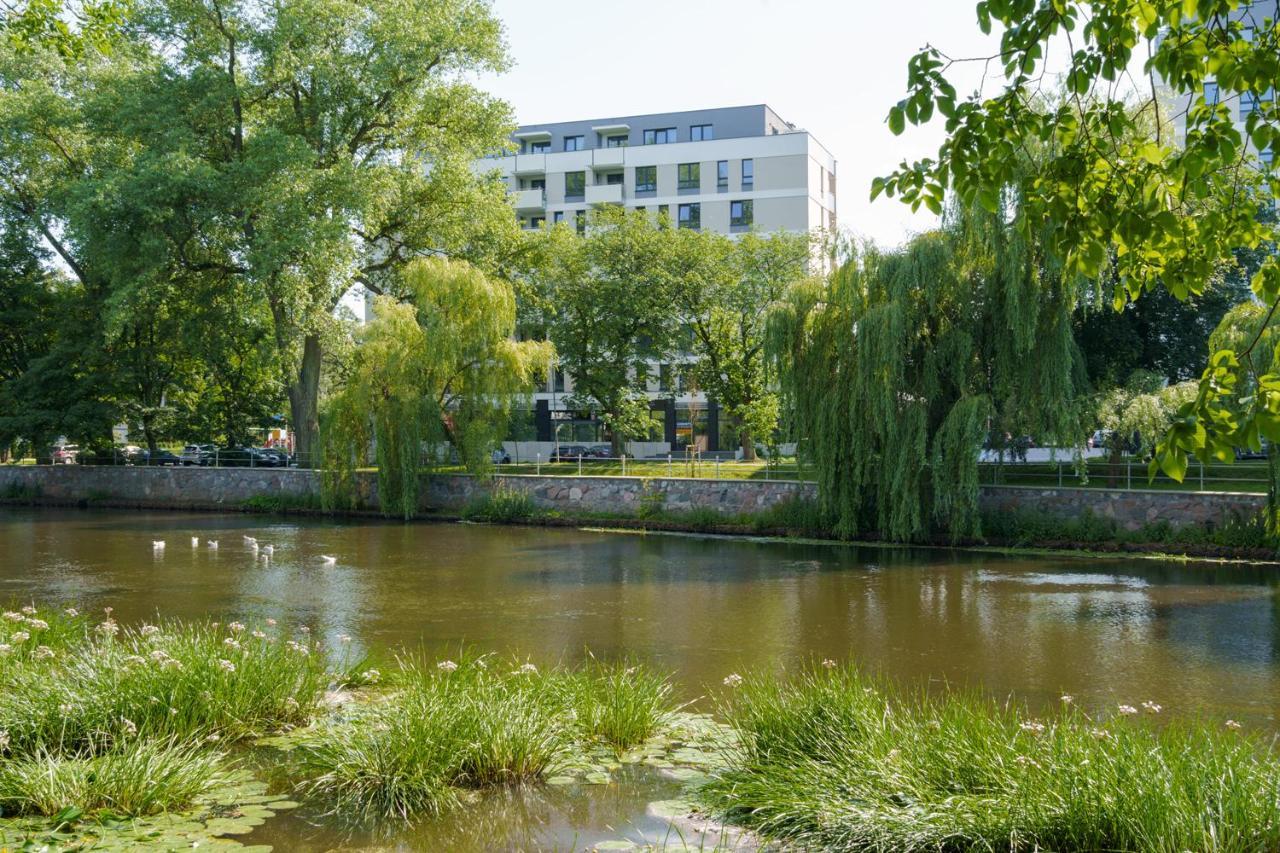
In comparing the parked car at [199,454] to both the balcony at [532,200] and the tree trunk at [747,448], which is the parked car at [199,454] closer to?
the tree trunk at [747,448]

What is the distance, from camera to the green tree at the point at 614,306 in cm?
4256

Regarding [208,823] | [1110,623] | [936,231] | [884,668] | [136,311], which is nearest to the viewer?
[208,823]

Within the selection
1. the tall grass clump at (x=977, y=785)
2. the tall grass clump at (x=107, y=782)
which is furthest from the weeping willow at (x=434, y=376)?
the tall grass clump at (x=977, y=785)

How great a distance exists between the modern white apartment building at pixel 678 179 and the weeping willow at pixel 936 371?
98.7ft

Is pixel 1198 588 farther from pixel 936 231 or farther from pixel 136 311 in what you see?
pixel 136 311

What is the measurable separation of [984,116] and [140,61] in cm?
3563

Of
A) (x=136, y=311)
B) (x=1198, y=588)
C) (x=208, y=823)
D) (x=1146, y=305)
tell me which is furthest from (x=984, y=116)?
(x=136, y=311)

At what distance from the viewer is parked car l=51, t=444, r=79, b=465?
43781 millimetres

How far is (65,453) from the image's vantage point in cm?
4803

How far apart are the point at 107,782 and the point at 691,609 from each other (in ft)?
35.7

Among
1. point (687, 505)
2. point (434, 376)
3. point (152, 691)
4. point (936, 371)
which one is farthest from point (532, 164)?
point (152, 691)

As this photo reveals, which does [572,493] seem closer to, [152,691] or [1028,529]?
[1028,529]

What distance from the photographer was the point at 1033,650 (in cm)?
1273

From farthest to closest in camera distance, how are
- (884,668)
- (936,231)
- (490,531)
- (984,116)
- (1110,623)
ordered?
1. (490,531)
2. (936,231)
3. (1110,623)
4. (884,668)
5. (984,116)
